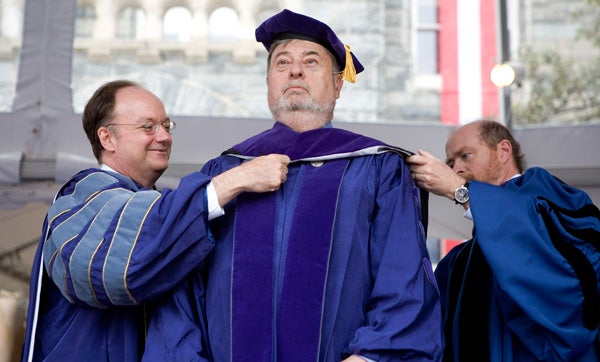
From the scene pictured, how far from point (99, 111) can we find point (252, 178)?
0.76 meters

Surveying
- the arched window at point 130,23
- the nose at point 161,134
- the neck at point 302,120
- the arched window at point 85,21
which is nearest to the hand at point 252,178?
the neck at point 302,120

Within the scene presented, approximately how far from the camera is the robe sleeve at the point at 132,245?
2459mm

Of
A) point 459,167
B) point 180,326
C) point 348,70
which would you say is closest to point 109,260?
point 180,326

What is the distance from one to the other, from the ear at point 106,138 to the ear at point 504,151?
1.59 m

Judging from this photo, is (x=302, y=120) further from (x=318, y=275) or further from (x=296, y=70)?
(x=318, y=275)

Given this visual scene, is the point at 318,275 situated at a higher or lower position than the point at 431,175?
lower

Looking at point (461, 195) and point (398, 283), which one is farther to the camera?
point (461, 195)

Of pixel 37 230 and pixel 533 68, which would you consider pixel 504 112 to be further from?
pixel 37 230

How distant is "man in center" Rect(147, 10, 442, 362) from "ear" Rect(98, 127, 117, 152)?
48 cm

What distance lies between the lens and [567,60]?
194 inches

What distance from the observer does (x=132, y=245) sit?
2473 mm

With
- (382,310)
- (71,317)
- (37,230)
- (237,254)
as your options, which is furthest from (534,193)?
(37,230)

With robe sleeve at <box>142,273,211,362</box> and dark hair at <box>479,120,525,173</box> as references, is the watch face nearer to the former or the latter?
dark hair at <box>479,120,525,173</box>

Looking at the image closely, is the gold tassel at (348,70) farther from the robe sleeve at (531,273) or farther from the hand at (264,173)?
the robe sleeve at (531,273)
